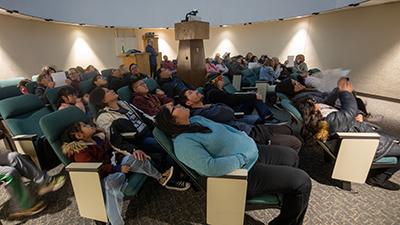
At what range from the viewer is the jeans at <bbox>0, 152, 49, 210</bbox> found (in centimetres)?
165

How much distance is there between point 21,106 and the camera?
87.5 inches

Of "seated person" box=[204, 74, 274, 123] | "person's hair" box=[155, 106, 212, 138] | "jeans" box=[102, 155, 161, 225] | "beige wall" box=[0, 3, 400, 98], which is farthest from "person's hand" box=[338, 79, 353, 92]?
"beige wall" box=[0, 3, 400, 98]

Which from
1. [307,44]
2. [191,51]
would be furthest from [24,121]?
[307,44]

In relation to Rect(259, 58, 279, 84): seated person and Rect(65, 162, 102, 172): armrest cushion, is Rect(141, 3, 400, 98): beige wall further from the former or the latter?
Rect(65, 162, 102, 172): armrest cushion

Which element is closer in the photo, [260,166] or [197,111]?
[260,166]

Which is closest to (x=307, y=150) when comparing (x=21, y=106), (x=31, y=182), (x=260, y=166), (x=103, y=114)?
(x=260, y=166)

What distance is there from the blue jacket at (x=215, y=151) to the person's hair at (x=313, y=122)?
892mm

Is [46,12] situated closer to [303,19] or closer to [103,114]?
[103,114]

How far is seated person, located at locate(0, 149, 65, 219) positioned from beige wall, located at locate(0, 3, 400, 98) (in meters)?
3.93

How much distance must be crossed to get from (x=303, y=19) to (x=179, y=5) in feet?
15.1

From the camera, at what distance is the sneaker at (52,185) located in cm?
186

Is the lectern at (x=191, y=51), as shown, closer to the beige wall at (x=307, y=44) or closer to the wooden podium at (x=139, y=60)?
the wooden podium at (x=139, y=60)

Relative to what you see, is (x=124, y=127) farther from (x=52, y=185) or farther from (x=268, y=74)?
(x=268, y=74)

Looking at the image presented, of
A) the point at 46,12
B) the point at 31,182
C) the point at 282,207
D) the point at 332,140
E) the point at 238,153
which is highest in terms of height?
the point at 46,12
